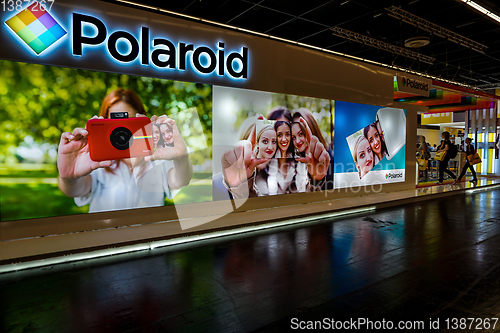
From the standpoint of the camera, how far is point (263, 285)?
3072 millimetres

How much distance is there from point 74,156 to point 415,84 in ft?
29.2

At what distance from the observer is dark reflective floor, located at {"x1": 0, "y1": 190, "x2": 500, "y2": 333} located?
97.2 inches

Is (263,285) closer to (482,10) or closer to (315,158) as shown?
(315,158)

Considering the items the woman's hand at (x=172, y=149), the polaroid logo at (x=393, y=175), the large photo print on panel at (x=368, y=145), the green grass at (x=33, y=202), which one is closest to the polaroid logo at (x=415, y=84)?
the large photo print on panel at (x=368, y=145)

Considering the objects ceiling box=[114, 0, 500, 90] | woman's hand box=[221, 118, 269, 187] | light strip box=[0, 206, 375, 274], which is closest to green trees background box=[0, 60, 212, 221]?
light strip box=[0, 206, 375, 274]

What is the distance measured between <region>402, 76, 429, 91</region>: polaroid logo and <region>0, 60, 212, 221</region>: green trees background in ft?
23.2

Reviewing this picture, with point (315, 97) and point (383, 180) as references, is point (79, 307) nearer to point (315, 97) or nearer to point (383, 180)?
point (315, 97)

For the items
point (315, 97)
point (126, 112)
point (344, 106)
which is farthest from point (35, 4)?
point (344, 106)

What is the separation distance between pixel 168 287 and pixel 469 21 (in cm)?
992

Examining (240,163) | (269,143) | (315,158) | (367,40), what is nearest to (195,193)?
(240,163)

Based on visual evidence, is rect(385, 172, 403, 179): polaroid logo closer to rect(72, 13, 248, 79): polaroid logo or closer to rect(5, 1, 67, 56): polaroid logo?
rect(72, 13, 248, 79): polaroid logo

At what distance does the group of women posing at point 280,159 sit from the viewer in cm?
631

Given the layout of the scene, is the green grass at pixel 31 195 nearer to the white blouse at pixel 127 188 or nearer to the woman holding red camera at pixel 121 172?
the woman holding red camera at pixel 121 172

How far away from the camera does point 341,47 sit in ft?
36.3
